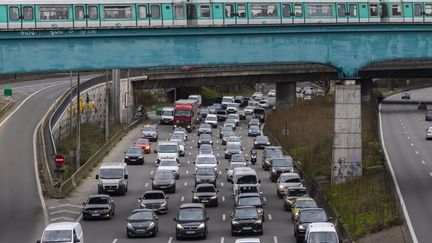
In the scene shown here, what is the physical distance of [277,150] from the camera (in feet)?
273

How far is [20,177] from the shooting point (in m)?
73.3

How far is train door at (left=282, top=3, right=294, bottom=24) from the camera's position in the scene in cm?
6738

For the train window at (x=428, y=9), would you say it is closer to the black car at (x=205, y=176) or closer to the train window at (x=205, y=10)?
the train window at (x=205, y=10)

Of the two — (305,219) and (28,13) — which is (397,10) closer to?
(28,13)

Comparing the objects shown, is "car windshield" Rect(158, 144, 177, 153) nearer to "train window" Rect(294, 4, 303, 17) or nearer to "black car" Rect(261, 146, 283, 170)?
"black car" Rect(261, 146, 283, 170)

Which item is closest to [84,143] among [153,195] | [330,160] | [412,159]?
[330,160]

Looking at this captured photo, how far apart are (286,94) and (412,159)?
58215mm

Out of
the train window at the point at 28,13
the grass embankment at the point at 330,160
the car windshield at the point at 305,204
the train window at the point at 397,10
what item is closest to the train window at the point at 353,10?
the train window at the point at 397,10

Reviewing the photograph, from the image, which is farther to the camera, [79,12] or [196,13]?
→ [196,13]

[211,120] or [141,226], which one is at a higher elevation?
[141,226]

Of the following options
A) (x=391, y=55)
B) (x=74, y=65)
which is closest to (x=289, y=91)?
(x=391, y=55)

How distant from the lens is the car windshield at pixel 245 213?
53188mm

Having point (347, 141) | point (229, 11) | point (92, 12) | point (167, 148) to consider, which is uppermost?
point (92, 12)

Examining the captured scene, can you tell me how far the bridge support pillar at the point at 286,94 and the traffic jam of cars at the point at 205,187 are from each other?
25778 millimetres
